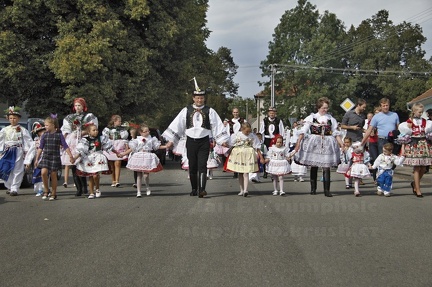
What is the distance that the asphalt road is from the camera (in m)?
5.11

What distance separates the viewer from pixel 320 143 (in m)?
11.3

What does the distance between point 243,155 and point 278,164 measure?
0.93m

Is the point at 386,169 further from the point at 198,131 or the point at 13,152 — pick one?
the point at 13,152

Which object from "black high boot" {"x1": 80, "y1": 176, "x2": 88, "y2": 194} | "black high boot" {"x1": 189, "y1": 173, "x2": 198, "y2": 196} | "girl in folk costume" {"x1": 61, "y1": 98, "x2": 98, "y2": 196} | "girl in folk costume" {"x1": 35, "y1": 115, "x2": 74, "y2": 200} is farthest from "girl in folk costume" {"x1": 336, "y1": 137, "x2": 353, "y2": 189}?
"girl in folk costume" {"x1": 35, "y1": 115, "x2": 74, "y2": 200}

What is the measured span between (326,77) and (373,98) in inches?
299

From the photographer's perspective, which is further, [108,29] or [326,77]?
[326,77]

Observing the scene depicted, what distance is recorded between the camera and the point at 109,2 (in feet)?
88.8

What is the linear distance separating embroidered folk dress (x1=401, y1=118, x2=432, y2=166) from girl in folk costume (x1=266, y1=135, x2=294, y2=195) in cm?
232

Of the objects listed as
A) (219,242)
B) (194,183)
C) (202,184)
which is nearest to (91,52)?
(194,183)

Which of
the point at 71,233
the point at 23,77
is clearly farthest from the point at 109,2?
the point at 71,233

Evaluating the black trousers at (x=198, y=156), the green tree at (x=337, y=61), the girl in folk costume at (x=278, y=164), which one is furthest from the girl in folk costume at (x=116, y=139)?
the green tree at (x=337, y=61)

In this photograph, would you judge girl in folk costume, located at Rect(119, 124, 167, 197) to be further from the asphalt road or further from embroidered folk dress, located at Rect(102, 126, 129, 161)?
embroidered folk dress, located at Rect(102, 126, 129, 161)

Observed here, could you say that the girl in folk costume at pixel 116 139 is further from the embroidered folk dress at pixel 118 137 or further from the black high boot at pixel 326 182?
the black high boot at pixel 326 182

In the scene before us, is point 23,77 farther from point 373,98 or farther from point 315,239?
point 373,98
